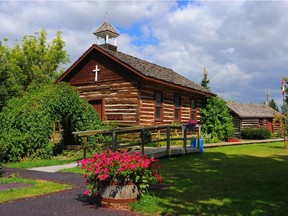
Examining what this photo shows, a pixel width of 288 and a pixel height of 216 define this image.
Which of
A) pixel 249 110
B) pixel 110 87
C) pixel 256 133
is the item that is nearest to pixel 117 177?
pixel 110 87

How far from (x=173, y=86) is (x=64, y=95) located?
26.0 ft

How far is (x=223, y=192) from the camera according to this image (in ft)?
24.6

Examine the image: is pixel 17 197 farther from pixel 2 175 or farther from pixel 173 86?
pixel 173 86

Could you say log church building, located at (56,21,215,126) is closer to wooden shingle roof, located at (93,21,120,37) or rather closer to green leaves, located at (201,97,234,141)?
wooden shingle roof, located at (93,21,120,37)

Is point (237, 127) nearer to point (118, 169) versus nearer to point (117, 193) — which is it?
point (117, 193)

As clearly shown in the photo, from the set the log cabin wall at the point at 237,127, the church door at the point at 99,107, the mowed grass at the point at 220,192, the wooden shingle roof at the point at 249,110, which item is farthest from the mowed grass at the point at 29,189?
the wooden shingle roof at the point at 249,110

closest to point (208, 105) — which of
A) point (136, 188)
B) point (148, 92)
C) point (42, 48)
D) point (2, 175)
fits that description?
point (148, 92)

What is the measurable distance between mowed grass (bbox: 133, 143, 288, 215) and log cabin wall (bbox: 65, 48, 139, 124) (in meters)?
8.35

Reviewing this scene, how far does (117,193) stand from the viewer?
6.21m

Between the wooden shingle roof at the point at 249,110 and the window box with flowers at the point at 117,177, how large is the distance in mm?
33528

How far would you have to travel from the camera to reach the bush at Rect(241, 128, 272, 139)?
35.0 m

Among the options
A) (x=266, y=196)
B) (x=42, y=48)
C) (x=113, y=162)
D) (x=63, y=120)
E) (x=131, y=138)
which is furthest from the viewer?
(x=42, y=48)

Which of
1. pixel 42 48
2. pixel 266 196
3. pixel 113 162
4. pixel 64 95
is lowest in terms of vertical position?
pixel 266 196

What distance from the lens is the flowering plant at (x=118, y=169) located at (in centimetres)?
609
